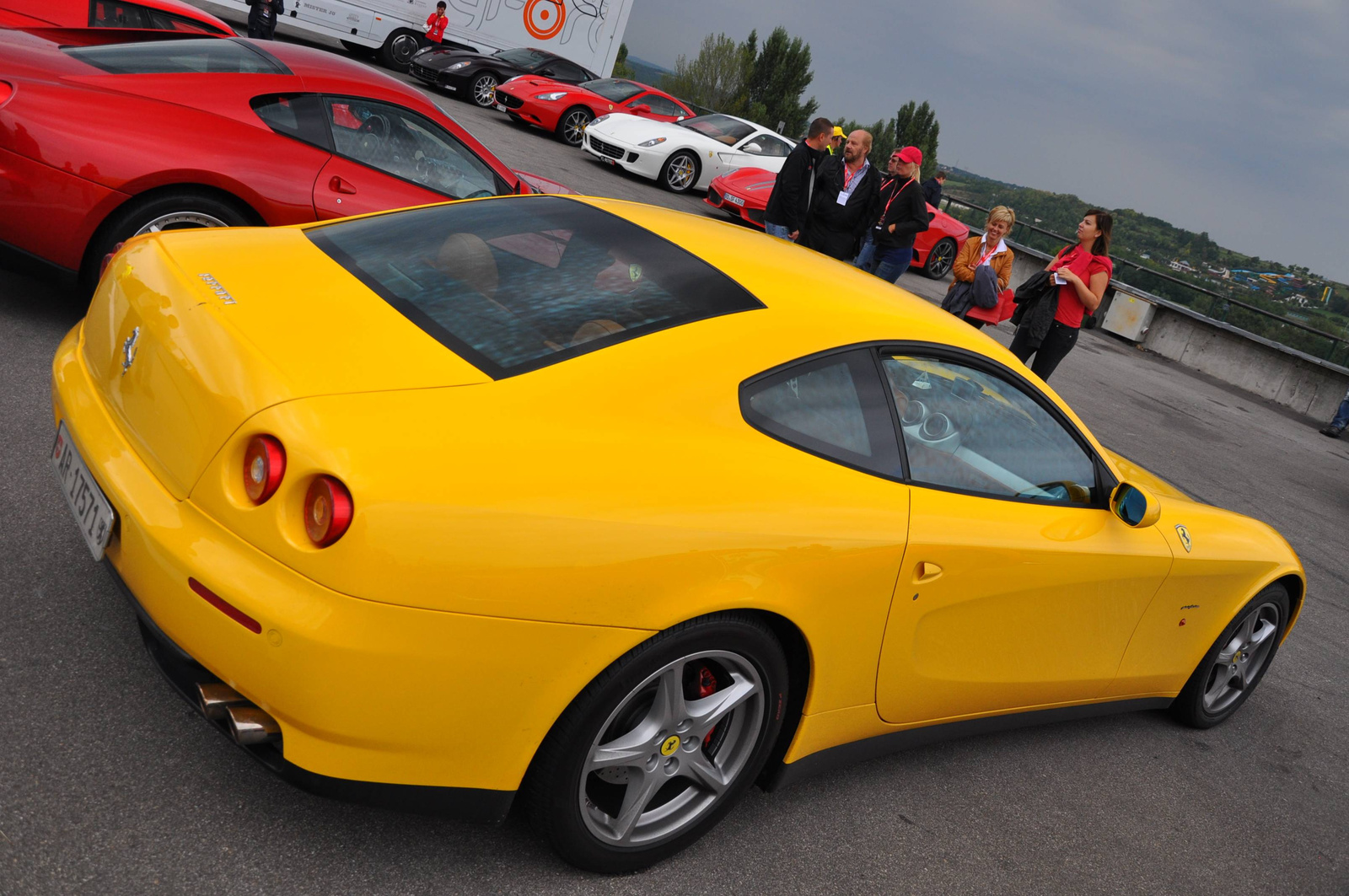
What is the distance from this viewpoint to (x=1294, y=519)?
8594 mm

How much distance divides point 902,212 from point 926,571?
6.80 meters

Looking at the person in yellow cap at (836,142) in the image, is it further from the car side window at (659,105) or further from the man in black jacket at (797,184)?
the car side window at (659,105)

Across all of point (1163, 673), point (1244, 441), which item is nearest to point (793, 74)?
point (1244, 441)

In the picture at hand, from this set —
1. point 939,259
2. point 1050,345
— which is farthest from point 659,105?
point 1050,345

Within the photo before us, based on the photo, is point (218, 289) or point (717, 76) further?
point (717, 76)

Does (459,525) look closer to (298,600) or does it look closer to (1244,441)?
(298,600)

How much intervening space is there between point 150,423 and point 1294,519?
351 inches

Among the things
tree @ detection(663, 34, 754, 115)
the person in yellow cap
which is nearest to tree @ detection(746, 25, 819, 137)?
tree @ detection(663, 34, 754, 115)

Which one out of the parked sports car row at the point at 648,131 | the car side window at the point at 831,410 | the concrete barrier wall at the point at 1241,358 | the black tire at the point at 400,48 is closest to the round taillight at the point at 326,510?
the car side window at the point at 831,410

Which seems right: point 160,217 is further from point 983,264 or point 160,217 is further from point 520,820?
point 983,264

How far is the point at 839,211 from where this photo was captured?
8.82 meters

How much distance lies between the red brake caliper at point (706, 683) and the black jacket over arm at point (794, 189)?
703 centimetres

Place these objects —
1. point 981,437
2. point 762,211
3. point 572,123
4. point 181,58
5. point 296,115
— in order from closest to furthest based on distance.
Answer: point 981,437
point 181,58
point 296,115
point 762,211
point 572,123

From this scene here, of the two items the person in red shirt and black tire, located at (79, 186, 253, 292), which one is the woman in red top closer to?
black tire, located at (79, 186, 253, 292)
